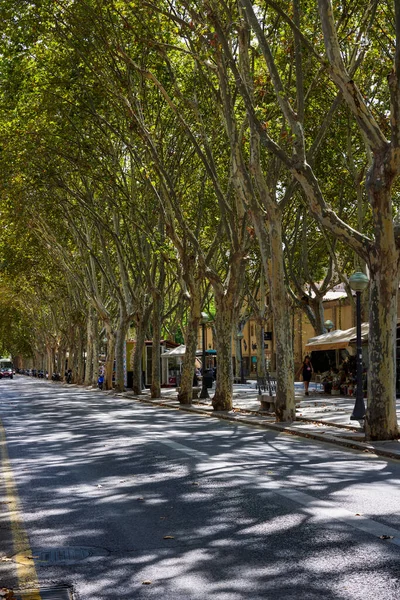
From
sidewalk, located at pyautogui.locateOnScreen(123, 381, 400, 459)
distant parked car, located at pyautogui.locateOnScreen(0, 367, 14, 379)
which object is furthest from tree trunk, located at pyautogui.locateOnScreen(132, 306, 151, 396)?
distant parked car, located at pyautogui.locateOnScreen(0, 367, 14, 379)

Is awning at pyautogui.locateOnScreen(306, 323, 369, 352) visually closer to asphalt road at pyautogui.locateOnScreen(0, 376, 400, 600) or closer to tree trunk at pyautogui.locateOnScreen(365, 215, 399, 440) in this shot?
tree trunk at pyautogui.locateOnScreen(365, 215, 399, 440)

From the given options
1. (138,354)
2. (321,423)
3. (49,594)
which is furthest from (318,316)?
(49,594)

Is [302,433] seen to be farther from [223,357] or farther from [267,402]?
[223,357]

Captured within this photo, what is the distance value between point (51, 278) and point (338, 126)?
36.5 metres

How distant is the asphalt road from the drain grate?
0.07 metres

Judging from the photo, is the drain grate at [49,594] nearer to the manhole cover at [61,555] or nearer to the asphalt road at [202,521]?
the asphalt road at [202,521]

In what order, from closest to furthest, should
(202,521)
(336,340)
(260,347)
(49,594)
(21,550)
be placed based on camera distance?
(49,594)
(21,550)
(202,521)
(336,340)
(260,347)

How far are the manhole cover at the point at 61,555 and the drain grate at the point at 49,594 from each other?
82 cm

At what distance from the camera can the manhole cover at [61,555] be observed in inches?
265

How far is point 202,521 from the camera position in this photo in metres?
8.07

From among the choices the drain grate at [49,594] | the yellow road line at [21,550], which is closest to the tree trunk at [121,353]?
the yellow road line at [21,550]

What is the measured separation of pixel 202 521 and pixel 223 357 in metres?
18.2

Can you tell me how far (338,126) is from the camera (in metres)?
30.3

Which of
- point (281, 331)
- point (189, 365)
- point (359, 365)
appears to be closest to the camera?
point (359, 365)
